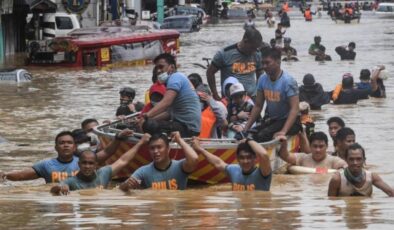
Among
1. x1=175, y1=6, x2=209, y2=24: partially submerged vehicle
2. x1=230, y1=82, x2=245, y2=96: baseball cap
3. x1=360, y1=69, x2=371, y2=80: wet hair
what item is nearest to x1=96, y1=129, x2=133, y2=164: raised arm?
x1=230, y1=82, x2=245, y2=96: baseball cap

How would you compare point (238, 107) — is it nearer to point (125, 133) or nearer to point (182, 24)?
point (125, 133)

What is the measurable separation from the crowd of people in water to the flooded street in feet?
0.75

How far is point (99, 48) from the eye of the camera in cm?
3862

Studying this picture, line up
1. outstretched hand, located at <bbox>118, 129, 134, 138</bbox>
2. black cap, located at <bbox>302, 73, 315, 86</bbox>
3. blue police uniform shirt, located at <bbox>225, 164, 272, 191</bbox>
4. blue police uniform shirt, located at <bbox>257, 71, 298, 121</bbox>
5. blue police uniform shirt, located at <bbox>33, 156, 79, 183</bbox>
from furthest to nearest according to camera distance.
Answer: black cap, located at <bbox>302, 73, 315, 86</bbox>, blue police uniform shirt, located at <bbox>257, 71, 298, 121</bbox>, outstretched hand, located at <bbox>118, 129, 134, 138</bbox>, blue police uniform shirt, located at <bbox>33, 156, 79, 183</bbox>, blue police uniform shirt, located at <bbox>225, 164, 272, 191</bbox>

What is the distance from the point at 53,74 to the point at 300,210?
26.9 meters

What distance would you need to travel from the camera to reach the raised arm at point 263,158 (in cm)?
1138

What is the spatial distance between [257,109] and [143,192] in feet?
9.34

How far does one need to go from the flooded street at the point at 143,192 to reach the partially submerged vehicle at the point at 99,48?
1.51 m

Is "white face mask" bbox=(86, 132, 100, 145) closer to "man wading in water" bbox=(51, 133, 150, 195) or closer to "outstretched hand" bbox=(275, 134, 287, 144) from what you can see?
"outstretched hand" bbox=(275, 134, 287, 144)

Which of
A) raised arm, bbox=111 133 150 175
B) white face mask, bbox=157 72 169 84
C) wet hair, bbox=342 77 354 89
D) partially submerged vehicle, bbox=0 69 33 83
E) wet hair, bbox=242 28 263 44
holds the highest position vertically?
wet hair, bbox=242 28 263 44

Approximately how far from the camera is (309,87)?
22.6 metres

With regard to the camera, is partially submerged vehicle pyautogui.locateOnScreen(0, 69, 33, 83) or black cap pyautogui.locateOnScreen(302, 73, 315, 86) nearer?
black cap pyautogui.locateOnScreen(302, 73, 315, 86)

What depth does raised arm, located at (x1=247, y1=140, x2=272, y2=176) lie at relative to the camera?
11383 millimetres

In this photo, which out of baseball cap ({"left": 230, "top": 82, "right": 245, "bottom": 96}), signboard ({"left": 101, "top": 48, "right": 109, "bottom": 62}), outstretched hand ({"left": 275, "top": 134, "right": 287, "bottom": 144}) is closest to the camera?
outstretched hand ({"left": 275, "top": 134, "right": 287, "bottom": 144})
